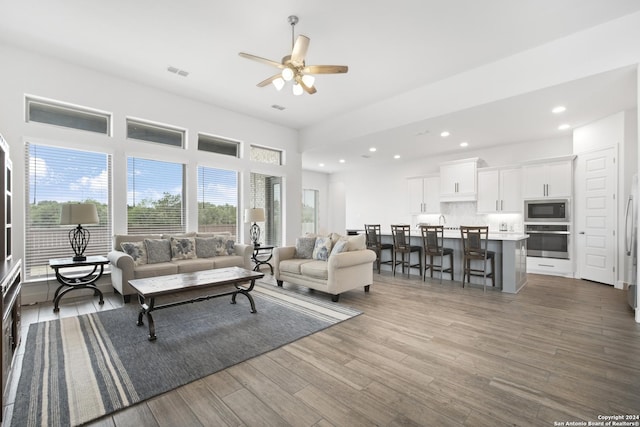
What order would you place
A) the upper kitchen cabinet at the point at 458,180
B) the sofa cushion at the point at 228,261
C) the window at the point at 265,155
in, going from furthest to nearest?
the upper kitchen cabinet at the point at 458,180 → the window at the point at 265,155 → the sofa cushion at the point at 228,261

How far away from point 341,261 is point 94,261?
11.1ft

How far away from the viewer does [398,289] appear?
4773mm

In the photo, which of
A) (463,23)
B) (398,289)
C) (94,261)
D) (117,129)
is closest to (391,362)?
(398,289)

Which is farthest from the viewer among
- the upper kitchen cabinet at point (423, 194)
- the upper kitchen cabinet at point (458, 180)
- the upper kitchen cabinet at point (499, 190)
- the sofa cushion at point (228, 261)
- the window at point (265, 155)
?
the upper kitchen cabinet at point (423, 194)

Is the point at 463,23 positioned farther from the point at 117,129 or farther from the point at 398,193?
the point at 398,193

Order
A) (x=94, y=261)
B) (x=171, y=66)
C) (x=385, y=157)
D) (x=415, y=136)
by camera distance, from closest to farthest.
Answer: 1. (x=94, y=261)
2. (x=171, y=66)
3. (x=415, y=136)
4. (x=385, y=157)

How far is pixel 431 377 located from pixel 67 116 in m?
5.86

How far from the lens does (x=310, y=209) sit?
11391mm

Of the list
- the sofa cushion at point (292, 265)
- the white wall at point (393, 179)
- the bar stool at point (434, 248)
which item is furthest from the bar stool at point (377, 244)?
the white wall at point (393, 179)

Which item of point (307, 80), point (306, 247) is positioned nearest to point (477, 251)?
point (306, 247)

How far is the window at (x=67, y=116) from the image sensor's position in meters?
4.17

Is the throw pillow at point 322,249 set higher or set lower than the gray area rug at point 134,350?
higher

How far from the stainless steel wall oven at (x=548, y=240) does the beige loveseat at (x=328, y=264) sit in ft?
13.5

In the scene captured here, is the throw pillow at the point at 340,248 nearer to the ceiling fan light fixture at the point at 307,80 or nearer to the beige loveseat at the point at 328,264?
the beige loveseat at the point at 328,264
